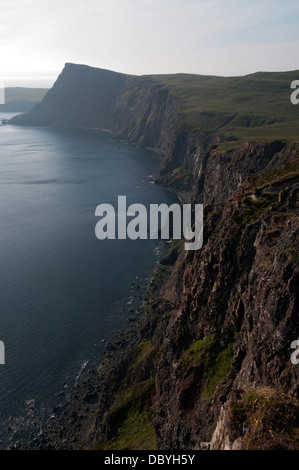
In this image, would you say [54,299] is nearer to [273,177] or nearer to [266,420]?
[273,177]

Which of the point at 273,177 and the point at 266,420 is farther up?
the point at 273,177

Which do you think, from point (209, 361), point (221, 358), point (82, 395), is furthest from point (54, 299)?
point (221, 358)

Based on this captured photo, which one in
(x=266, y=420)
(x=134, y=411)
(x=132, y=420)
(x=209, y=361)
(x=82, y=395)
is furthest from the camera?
(x=82, y=395)

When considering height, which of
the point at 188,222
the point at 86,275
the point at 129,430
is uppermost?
the point at 188,222

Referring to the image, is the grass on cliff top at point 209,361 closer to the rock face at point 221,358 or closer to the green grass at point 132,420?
the rock face at point 221,358

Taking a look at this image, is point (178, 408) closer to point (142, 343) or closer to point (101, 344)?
point (142, 343)

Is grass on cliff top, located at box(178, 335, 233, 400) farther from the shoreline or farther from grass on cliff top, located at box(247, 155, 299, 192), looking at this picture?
the shoreline

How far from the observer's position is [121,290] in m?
98.3

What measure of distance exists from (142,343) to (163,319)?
789 centimetres

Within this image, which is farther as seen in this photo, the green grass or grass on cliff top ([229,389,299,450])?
the green grass

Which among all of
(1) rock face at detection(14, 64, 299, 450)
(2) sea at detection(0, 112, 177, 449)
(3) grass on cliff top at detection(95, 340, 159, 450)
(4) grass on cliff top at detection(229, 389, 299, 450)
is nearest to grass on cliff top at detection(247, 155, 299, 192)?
Result: (1) rock face at detection(14, 64, 299, 450)

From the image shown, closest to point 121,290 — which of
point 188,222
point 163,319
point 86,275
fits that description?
point 86,275

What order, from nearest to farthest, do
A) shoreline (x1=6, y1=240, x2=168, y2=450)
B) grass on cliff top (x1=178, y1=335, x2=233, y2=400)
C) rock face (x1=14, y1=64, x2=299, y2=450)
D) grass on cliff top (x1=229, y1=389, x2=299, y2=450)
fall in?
grass on cliff top (x1=229, y1=389, x2=299, y2=450) < rock face (x1=14, y1=64, x2=299, y2=450) < grass on cliff top (x1=178, y1=335, x2=233, y2=400) < shoreline (x1=6, y1=240, x2=168, y2=450)

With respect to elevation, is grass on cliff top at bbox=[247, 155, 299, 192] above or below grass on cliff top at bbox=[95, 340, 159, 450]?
above
